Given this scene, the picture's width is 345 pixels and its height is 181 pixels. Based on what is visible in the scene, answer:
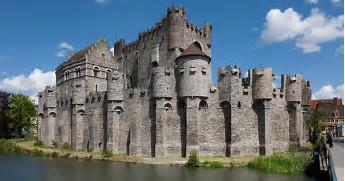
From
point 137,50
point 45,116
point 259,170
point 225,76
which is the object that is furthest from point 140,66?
point 259,170

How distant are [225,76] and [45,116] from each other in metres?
25.3

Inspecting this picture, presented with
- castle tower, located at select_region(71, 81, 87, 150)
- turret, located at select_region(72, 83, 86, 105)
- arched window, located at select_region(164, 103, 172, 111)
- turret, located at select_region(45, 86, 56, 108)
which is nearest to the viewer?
arched window, located at select_region(164, 103, 172, 111)

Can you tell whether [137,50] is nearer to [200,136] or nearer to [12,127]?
[200,136]

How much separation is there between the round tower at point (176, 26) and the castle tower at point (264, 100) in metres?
9.65

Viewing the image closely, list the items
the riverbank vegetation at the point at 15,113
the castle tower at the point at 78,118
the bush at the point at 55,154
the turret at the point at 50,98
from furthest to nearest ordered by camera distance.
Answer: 1. the riverbank vegetation at the point at 15,113
2. the turret at the point at 50,98
3. the castle tower at the point at 78,118
4. the bush at the point at 55,154

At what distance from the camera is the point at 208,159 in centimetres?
3250

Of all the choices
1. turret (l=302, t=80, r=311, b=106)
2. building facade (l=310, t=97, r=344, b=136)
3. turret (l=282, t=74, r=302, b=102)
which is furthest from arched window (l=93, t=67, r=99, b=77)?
Result: building facade (l=310, t=97, r=344, b=136)

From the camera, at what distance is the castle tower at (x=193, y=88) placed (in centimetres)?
3388

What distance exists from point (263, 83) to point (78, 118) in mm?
20608

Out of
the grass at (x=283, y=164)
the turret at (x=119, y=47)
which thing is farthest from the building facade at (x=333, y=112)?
the grass at (x=283, y=164)

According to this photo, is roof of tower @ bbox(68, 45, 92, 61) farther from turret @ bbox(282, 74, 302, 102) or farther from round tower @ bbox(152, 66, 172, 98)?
turret @ bbox(282, 74, 302, 102)

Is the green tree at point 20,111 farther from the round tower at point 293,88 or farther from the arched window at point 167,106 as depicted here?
the round tower at point 293,88

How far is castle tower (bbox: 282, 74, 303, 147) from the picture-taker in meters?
37.7

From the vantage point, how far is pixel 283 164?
28906 millimetres
